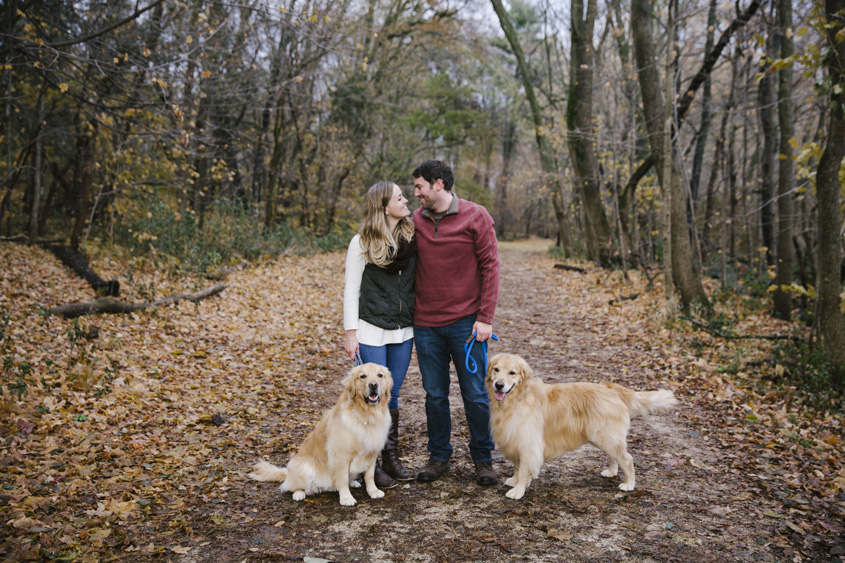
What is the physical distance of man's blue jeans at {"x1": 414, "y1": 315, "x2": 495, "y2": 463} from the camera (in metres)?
3.99

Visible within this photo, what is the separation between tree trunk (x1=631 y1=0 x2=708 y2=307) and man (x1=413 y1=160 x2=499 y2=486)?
688 centimetres

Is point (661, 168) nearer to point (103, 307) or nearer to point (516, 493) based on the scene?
point (516, 493)

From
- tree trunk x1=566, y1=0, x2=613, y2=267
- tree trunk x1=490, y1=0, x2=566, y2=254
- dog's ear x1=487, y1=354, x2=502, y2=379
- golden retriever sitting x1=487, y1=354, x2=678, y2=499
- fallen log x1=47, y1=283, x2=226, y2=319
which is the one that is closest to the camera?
golden retriever sitting x1=487, y1=354, x2=678, y2=499

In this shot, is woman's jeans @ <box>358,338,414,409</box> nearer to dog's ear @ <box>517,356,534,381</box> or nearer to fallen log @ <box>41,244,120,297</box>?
dog's ear @ <box>517,356,534,381</box>

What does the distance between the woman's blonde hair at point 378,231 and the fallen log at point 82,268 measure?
20.6 feet

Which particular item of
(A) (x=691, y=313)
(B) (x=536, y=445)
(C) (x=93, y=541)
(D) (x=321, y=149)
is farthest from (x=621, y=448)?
(D) (x=321, y=149)

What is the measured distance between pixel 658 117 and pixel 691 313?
373 cm

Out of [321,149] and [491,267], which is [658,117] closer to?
[491,267]

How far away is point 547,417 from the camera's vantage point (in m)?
4.02

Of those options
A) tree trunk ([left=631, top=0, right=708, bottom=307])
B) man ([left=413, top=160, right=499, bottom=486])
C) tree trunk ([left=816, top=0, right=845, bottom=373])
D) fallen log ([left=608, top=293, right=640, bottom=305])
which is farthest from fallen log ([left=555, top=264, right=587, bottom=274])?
man ([left=413, top=160, right=499, bottom=486])

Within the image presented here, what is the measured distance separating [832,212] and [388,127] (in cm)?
1682

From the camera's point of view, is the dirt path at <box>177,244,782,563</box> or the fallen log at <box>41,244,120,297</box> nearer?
the dirt path at <box>177,244,782,563</box>

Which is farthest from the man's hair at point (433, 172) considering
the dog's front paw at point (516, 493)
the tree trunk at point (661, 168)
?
the tree trunk at point (661, 168)

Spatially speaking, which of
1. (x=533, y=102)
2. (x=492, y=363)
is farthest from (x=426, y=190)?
(x=533, y=102)
